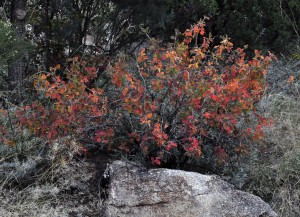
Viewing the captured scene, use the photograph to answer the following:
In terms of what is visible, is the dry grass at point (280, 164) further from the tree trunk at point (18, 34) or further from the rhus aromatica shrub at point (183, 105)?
the tree trunk at point (18, 34)

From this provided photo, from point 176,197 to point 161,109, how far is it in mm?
760

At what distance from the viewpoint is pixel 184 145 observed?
3637 mm

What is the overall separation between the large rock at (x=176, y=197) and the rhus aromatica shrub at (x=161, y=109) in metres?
0.19

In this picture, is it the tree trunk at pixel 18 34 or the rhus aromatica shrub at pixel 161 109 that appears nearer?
the rhus aromatica shrub at pixel 161 109

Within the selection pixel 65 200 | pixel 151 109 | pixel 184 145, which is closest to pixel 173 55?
pixel 151 109

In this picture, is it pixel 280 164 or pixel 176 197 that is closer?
pixel 176 197

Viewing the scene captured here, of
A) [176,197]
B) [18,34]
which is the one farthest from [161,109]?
[18,34]

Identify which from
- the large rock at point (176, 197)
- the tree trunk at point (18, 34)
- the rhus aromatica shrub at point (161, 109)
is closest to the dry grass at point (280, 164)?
the rhus aromatica shrub at point (161, 109)

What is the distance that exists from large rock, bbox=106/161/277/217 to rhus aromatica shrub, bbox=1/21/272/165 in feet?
0.61

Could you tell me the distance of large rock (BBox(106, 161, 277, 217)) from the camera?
3.34 meters

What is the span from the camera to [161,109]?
379 centimetres

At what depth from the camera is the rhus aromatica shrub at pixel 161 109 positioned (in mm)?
3566

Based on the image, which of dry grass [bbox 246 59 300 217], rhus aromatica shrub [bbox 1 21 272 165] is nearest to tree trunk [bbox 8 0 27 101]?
rhus aromatica shrub [bbox 1 21 272 165]

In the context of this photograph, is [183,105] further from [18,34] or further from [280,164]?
[18,34]
